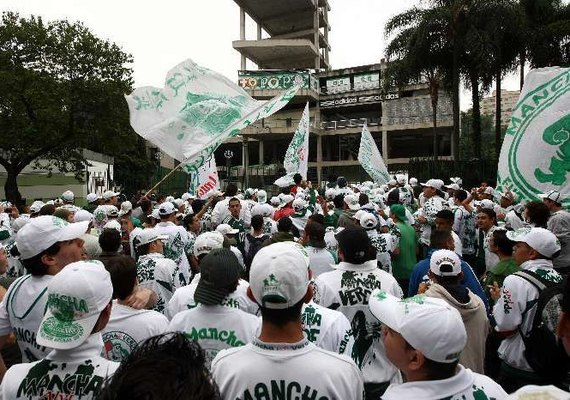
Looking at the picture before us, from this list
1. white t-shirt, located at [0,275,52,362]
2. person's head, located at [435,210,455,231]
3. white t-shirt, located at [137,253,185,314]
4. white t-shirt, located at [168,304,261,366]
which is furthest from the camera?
person's head, located at [435,210,455,231]

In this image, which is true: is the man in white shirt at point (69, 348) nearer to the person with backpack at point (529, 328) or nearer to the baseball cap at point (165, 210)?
the person with backpack at point (529, 328)

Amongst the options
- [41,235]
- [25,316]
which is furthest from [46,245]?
[25,316]

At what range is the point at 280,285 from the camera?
208 centimetres

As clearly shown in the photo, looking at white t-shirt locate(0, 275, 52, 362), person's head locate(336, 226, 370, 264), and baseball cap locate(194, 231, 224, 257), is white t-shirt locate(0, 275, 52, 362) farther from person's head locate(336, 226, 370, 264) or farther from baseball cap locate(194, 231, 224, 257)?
person's head locate(336, 226, 370, 264)

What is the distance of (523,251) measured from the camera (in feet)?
13.0

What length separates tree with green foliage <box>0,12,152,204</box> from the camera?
2219 centimetres

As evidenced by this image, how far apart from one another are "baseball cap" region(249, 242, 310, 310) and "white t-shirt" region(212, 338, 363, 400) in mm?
172

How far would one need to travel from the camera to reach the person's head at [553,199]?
6.41 m

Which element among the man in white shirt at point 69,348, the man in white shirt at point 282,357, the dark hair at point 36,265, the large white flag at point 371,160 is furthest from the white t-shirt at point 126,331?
the large white flag at point 371,160

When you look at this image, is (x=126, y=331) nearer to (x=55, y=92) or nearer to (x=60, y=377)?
(x=60, y=377)

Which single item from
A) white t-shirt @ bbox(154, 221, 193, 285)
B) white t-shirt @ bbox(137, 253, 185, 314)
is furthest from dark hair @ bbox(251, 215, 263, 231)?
white t-shirt @ bbox(137, 253, 185, 314)

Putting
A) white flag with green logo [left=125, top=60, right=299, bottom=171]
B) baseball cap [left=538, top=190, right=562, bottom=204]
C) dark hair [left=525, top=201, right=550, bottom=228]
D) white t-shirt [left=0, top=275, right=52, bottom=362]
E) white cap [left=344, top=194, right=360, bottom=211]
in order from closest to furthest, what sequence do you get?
white t-shirt [left=0, top=275, right=52, bottom=362]
dark hair [left=525, top=201, right=550, bottom=228]
baseball cap [left=538, top=190, right=562, bottom=204]
white cap [left=344, top=194, right=360, bottom=211]
white flag with green logo [left=125, top=60, right=299, bottom=171]

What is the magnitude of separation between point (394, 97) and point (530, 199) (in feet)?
145

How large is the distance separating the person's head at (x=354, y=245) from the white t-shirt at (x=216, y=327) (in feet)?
3.76
